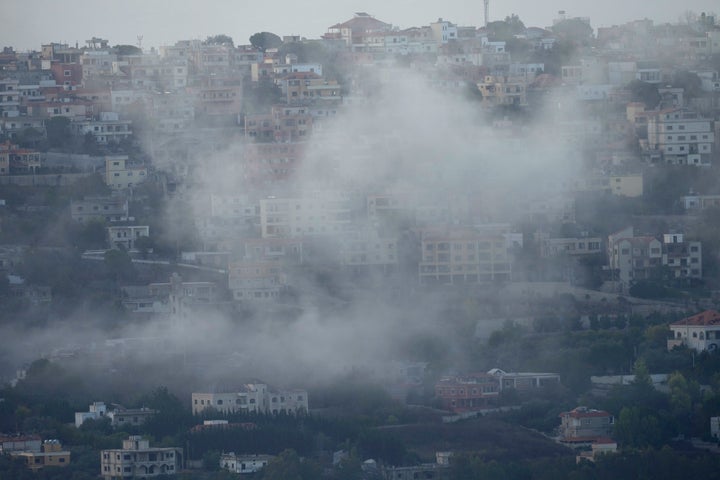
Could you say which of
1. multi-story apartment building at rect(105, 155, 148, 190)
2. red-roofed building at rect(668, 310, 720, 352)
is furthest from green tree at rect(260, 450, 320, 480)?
multi-story apartment building at rect(105, 155, 148, 190)

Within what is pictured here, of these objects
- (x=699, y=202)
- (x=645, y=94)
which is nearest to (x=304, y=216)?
(x=699, y=202)

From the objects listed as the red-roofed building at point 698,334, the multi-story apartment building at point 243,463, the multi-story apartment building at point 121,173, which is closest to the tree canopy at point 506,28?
the multi-story apartment building at point 121,173

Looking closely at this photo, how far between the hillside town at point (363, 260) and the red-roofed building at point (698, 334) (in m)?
0.03

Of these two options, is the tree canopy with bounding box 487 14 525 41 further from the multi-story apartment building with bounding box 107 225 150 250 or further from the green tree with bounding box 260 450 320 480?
the green tree with bounding box 260 450 320 480

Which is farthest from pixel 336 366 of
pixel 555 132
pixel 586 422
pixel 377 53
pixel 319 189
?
pixel 377 53

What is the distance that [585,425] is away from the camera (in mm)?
22375

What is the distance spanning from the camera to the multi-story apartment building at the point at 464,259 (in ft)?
88.1

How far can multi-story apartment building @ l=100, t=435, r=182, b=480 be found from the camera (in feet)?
69.1

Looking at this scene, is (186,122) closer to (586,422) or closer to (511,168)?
(511,168)

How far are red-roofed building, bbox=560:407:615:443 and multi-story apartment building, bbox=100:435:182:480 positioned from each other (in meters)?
3.01

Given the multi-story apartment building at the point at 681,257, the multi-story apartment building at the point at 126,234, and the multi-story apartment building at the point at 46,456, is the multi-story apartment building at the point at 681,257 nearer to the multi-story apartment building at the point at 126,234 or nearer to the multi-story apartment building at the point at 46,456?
the multi-story apartment building at the point at 126,234

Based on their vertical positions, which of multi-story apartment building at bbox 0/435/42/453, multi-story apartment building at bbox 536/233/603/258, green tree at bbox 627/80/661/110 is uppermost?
green tree at bbox 627/80/661/110

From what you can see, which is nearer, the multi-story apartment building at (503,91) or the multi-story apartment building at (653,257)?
the multi-story apartment building at (653,257)

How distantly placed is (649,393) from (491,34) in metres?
15.4
